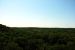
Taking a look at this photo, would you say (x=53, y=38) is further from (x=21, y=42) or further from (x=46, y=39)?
(x=21, y=42)

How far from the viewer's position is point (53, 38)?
26984 millimetres

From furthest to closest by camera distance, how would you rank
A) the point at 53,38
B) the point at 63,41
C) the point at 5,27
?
the point at 5,27 < the point at 53,38 < the point at 63,41

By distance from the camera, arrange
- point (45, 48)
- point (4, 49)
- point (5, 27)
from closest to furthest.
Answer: point (4, 49), point (45, 48), point (5, 27)

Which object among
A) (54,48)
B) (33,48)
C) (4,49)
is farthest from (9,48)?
(54,48)

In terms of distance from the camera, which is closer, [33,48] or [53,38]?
[33,48]

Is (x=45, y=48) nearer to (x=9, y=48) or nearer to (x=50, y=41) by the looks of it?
(x=9, y=48)

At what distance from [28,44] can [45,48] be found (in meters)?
2.35

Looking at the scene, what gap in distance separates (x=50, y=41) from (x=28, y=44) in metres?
4.69

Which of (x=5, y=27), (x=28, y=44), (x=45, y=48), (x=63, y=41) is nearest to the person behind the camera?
(x=45, y=48)

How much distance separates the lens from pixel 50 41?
2538cm

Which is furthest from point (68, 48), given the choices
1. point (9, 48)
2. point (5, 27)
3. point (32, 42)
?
point (5, 27)

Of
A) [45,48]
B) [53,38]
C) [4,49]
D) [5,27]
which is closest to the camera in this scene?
[4,49]

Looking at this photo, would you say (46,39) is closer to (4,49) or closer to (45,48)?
(45,48)

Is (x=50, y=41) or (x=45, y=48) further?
(x=50, y=41)
